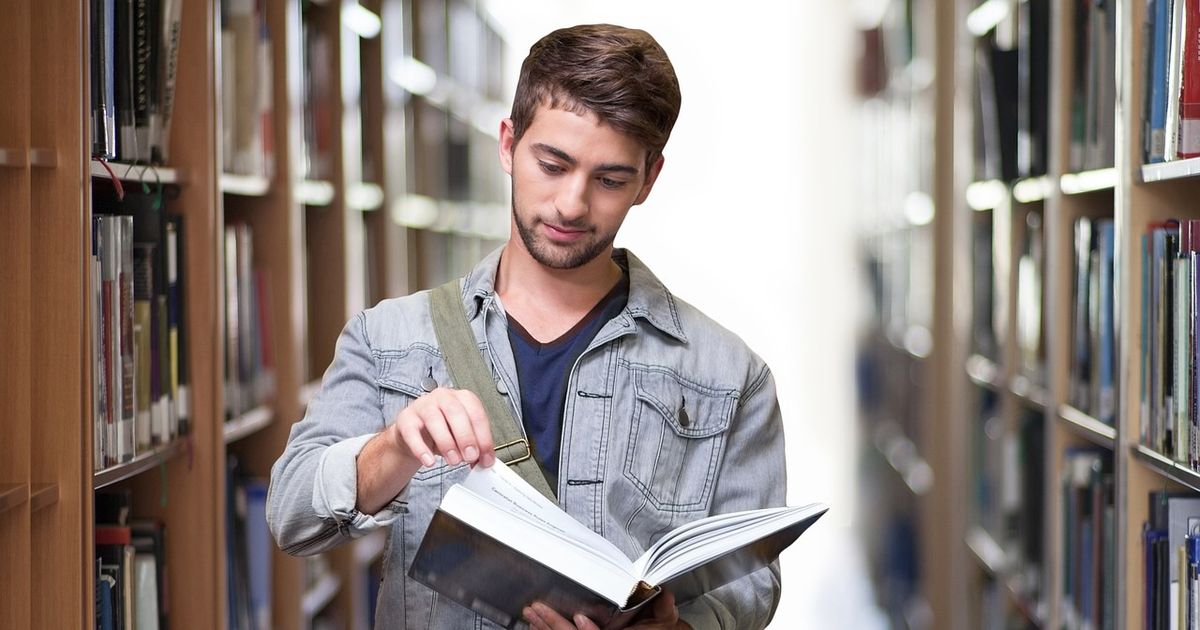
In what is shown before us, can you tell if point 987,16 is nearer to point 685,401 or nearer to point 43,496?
point 685,401

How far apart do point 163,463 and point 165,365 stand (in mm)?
155

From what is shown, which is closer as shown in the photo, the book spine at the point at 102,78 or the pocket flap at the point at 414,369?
the pocket flap at the point at 414,369

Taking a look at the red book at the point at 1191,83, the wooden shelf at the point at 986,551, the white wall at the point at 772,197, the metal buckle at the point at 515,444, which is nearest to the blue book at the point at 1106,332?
the red book at the point at 1191,83

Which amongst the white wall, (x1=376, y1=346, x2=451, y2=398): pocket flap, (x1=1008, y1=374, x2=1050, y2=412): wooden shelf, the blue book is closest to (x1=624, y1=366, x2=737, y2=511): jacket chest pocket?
(x1=376, y1=346, x2=451, y2=398): pocket flap

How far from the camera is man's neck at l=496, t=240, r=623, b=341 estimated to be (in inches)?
57.7

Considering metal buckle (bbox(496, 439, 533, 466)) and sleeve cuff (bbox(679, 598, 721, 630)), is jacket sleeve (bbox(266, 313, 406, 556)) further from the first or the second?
sleeve cuff (bbox(679, 598, 721, 630))

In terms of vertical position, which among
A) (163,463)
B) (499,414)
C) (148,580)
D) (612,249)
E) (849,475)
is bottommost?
(849,475)

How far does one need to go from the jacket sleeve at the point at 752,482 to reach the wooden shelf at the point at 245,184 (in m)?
1.04

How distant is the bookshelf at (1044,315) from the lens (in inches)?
74.1

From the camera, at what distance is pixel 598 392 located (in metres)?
1.41

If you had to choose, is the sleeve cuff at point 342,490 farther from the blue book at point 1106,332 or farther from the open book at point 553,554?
the blue book at point 1106,332

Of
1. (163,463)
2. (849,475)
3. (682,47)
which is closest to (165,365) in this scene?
(163,463)

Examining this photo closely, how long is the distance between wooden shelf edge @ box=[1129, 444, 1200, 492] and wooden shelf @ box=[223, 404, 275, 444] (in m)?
1.44

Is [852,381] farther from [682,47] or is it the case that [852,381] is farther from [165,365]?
[165,365]
